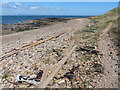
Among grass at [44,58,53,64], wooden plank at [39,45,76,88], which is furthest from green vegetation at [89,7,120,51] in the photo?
grass at [44,58,53,64]

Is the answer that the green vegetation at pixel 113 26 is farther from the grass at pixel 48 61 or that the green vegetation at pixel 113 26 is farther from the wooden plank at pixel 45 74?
the wooden plank at pixel 45 74

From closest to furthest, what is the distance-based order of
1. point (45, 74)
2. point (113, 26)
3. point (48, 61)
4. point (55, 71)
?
point (45, 74), point (55, 71), point (48, 61), point (113, 26)

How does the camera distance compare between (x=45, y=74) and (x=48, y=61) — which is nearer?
(x=45, y=74)

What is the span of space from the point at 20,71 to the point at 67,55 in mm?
3537

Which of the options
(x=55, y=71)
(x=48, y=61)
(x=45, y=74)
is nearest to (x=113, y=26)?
(x=48, y=61)

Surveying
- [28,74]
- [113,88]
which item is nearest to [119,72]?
[113,88]

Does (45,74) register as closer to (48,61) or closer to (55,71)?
(55,71)

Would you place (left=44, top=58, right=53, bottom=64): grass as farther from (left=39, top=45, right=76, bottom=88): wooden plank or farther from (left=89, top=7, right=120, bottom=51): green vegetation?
(left=89, top=7, right=120, bottom=51): green vegetation

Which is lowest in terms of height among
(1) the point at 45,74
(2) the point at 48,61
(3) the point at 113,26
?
(1) the point at 45,74

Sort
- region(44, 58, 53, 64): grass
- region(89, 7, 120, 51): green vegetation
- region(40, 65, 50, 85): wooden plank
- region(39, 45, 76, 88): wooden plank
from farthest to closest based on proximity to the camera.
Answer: region(89, 7, 120, 51): green vegetation → region(44, 58, 53, 64): grass → region(40, 65, 50, 85): wooden plank → region(39, 45, 76, 88): wooden plank

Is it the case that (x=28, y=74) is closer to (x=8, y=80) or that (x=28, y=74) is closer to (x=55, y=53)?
(x=8, y=80)


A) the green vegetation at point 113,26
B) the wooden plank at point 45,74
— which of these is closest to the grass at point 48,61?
the wooden plank at point 45,74

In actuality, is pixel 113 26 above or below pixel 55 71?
above

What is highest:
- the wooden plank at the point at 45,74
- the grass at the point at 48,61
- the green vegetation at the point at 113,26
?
the green vegetation at the point at 113,26
